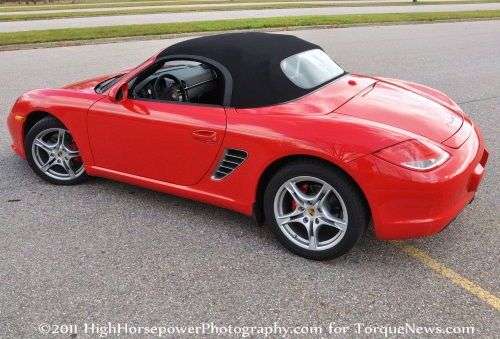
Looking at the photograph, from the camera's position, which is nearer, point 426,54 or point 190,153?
point 190,153

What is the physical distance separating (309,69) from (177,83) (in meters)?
1.02

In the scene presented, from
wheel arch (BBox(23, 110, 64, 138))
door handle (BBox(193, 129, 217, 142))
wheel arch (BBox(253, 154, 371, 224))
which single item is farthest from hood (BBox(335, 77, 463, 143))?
wheel arch (BBox(23, 110, 64, 138))

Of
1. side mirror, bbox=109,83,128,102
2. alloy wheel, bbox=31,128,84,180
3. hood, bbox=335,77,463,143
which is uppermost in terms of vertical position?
side mirror, bbox=109,83,128,102

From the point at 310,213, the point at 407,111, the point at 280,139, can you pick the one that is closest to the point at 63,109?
the point at 280,139

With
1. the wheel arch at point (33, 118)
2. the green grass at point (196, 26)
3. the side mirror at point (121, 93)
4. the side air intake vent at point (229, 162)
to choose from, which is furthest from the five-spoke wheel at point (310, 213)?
the green grass at point (196, 26)

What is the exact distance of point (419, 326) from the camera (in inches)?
107

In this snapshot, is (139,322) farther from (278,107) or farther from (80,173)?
(80,173)

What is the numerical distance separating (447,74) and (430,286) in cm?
727

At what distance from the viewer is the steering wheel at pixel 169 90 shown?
154 inches

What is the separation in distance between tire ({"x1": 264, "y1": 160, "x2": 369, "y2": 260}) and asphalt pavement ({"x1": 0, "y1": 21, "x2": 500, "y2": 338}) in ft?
0.42

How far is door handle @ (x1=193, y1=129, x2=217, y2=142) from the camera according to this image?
3.45 m

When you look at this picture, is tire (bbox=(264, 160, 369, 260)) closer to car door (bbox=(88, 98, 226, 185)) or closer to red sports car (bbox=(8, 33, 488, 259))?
red sports car (bbox=(8, 33, 488, 259))

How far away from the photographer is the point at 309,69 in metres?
3.92

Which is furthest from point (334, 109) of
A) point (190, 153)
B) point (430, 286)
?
point (430, 286)
